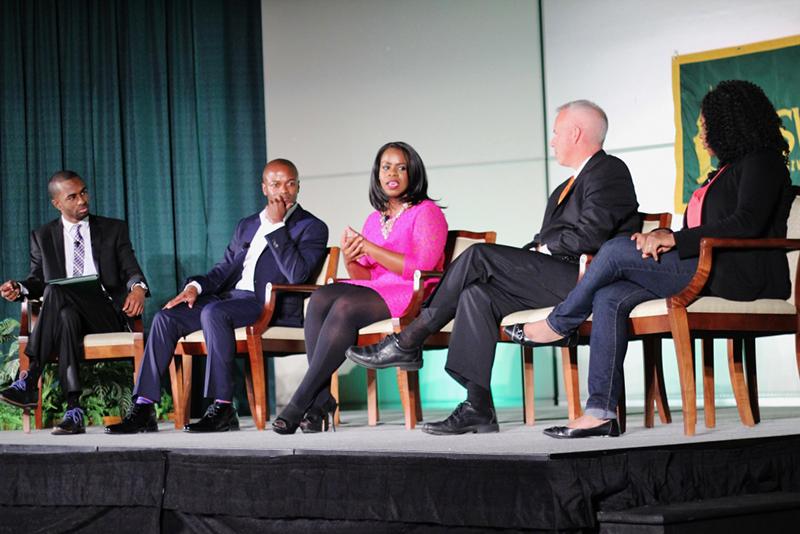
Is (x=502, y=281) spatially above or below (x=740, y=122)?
below

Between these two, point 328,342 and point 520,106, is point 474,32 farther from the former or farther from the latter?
point 328,342

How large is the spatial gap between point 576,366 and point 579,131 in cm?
80

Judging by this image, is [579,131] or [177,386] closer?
[579,131]

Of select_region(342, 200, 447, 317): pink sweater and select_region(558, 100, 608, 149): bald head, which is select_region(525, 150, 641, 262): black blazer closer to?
select_region(558, 100, 608, 149): bald head

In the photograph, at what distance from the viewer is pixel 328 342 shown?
3830mm

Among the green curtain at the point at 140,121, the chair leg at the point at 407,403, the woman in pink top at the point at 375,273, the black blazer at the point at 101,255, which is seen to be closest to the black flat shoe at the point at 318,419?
the woman in pink top at the point at 375,273

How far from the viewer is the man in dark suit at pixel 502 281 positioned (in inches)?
134

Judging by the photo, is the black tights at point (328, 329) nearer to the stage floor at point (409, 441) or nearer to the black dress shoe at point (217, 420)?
the stage floor at point (409, 441)

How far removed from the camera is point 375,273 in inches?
169

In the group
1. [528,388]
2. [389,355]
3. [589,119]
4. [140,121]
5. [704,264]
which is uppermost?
[140,121]

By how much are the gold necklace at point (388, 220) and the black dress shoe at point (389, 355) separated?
2.29 ft

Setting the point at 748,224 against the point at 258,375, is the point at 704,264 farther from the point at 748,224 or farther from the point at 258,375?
the point at 258,375

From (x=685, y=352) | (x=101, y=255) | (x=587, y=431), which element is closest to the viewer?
(x=587, y=431)

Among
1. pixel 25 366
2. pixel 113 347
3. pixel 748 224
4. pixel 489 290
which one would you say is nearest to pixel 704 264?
pixel 748 224
